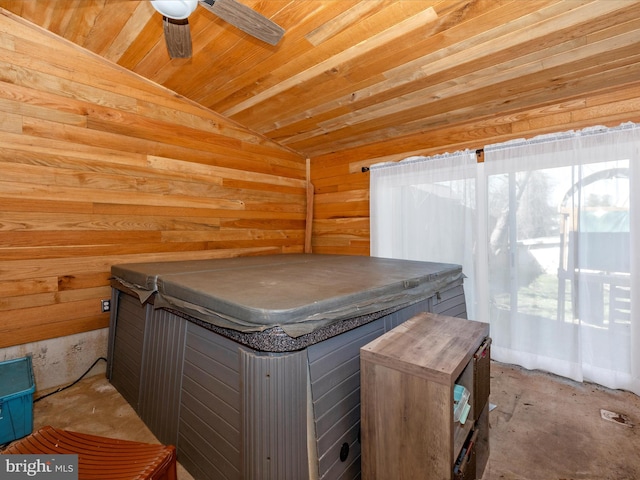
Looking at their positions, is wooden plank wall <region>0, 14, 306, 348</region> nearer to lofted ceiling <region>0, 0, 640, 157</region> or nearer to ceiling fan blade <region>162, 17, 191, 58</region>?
lofted ceiling <region>0, 0, 640, 157</region>

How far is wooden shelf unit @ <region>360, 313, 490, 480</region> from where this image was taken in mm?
1071

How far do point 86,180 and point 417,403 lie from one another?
8.82 ft

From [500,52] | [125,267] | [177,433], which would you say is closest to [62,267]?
[125,267]

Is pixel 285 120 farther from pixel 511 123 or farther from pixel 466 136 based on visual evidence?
pixel 511 123

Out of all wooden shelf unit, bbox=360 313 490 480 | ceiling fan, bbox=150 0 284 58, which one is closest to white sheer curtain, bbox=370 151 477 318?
wooden shelf unit, bbox=360 313 490 480

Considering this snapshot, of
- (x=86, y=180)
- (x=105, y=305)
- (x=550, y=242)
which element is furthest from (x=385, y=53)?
(x=105, y=305)

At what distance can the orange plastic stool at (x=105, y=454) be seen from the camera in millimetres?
966

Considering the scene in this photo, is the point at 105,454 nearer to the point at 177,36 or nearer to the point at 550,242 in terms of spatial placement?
the point at 177,36

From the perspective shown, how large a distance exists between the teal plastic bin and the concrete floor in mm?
130

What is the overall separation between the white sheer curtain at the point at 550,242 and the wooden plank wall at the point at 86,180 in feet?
7.14

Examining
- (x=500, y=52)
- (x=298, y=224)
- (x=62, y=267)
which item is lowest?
(x=62, y=267)

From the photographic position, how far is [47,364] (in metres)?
2.27

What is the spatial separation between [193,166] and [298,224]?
1.49 metres

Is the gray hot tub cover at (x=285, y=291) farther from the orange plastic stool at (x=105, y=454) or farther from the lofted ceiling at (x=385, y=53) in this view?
the lofted ceiling at (x=385, y=53)
